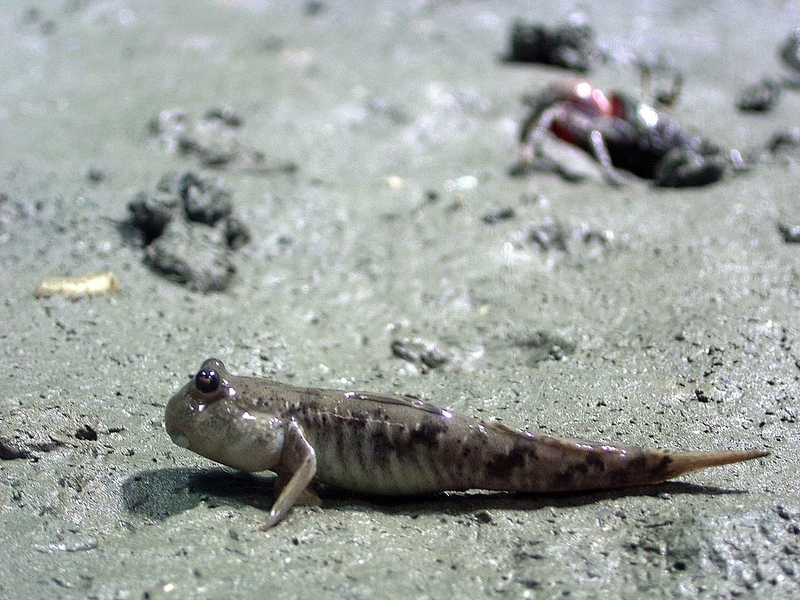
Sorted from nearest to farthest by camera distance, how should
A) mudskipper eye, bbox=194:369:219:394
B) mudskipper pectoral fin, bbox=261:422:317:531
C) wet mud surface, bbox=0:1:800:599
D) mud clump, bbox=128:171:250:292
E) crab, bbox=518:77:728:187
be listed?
1. wet mud surface, bbox=0:1:800:599
2. mudskipper pectoral fin, bbox=261:422:317:531
3. mudskipper eye, bbox=194:369:219:394
4. mud clump, bbox=128:171:250:292
5. crab, bbox=518:77:728:187

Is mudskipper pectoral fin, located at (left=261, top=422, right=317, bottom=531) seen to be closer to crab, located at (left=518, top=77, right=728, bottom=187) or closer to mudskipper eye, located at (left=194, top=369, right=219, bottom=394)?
mudskipper eye, located at (left=194, top=369, right=219, bottom=394)

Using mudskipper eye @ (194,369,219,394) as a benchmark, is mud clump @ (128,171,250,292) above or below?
below

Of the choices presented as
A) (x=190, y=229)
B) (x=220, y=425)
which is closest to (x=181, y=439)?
(x=220, y=425)

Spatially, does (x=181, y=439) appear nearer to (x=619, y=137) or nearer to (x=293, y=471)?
(x=293, y=471)

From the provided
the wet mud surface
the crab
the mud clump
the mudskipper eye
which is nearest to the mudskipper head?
the mudskipper eye

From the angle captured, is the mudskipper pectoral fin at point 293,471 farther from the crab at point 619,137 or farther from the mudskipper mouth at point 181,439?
the crab at point 619,137

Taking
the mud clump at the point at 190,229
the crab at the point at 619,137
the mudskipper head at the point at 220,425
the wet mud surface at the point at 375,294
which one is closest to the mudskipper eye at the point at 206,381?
the mudskipper head at the point at 220,425

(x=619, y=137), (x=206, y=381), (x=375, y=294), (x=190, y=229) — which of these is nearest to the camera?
(x=206, y=381)
